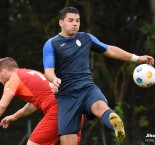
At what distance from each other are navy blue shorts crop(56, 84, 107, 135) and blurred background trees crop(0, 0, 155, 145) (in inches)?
178

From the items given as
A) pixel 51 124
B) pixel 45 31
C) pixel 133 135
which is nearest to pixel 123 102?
pixel 133 135

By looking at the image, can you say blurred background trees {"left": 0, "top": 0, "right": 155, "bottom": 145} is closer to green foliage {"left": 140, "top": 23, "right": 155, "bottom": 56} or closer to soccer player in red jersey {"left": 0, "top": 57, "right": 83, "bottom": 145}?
green foliage {"left": 140, "top": 23, "right": 155, "bottom": 56}

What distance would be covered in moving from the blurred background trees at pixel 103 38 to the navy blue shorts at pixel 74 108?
452cm

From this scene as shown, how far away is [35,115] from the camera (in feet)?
39.2

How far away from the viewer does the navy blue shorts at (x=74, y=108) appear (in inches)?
252

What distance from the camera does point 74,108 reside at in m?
6.43

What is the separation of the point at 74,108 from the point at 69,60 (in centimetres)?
53

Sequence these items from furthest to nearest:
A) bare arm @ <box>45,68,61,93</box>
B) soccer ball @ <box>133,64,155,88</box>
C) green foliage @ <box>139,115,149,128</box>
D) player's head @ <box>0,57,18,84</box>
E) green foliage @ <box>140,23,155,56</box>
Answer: green foliage @ <box>139,115,149,128</box>
green foliage @ <box>140,23,155,56</box>
player's head @ <box>0,57,18,84</box>
soccer ball @ <box>133,64,155,88</box>
bare arm @ <box>45,68,61,93</box>

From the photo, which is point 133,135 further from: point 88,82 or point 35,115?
point 88,82

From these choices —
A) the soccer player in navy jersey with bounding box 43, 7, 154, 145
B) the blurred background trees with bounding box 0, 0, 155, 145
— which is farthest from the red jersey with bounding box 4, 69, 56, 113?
the blurred background trees with bounding box 0, 0, 155, 145

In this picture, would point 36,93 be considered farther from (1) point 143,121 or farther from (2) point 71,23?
(1) point 143,121

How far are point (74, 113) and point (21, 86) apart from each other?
2.29 ft

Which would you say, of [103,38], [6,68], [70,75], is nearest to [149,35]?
[103,38]

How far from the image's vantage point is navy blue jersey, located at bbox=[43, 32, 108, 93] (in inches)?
253
